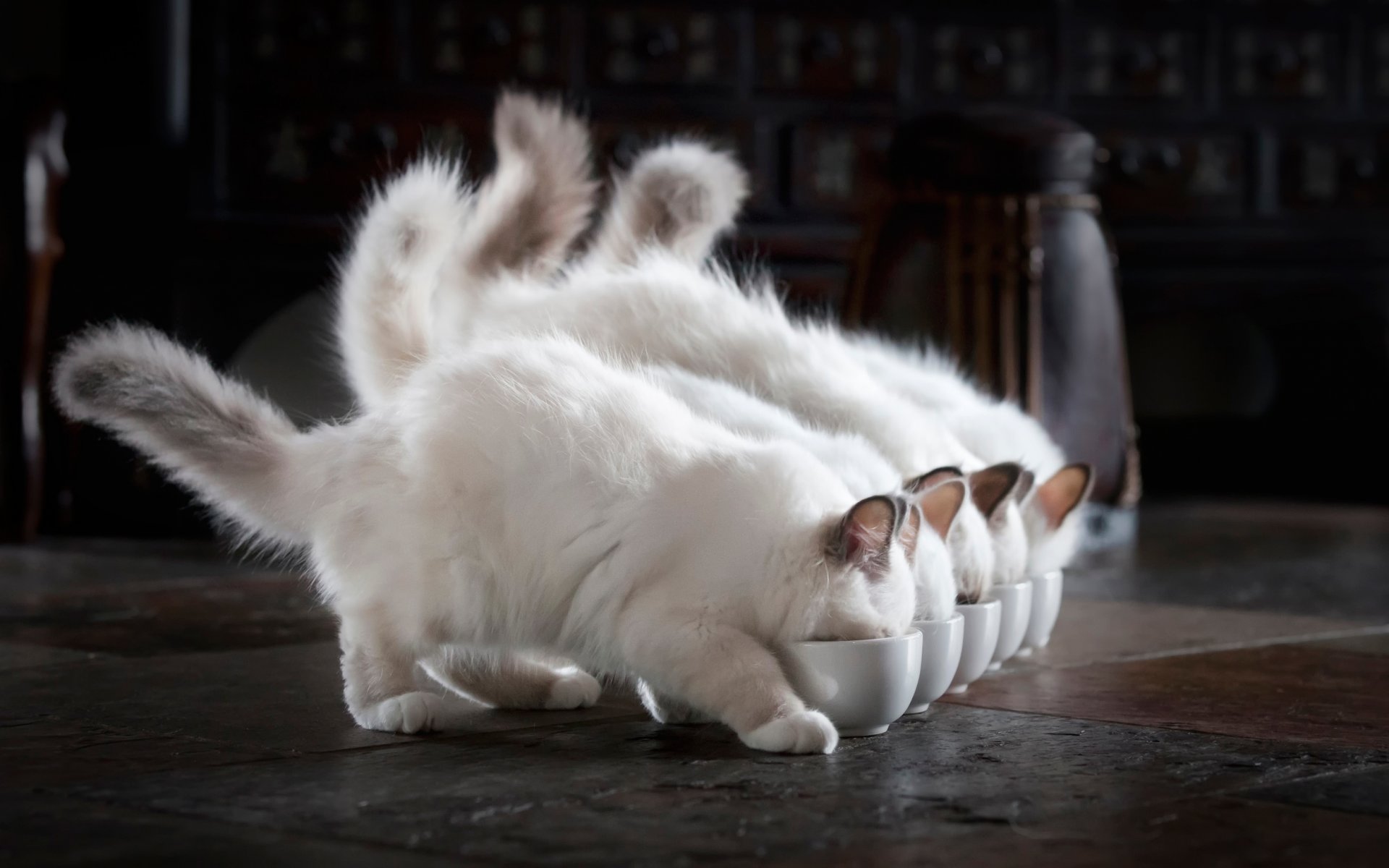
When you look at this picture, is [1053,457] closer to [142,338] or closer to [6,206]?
[142,338]

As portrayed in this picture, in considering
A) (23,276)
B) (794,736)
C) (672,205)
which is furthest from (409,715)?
(23,276)

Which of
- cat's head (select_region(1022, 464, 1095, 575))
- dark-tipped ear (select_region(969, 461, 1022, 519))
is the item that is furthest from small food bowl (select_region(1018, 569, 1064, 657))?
dark-tipped ear (select_region(969, 461, 1022, 519))

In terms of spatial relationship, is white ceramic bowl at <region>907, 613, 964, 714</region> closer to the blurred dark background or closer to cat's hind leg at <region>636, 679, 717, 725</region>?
cat's hind leg at <region>636, 679, 717, 725</region>

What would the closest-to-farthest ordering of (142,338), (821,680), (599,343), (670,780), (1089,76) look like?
(670,780) → (821,680) → (142,338) → (599,343) → (1089,76)

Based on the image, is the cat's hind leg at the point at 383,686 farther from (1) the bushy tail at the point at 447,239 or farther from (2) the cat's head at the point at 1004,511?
(2) the cat's head at the point at 1004,511

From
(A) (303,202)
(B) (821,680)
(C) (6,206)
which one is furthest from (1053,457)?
(C) (6,206)

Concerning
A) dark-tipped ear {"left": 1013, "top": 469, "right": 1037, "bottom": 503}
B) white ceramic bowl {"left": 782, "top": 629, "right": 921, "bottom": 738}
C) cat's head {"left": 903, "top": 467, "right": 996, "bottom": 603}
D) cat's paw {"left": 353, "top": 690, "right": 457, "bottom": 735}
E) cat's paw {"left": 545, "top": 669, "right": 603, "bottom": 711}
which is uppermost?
dark-tipped ear {"left": 1013, "top": 469, "right": 1037, "bottom": 503}

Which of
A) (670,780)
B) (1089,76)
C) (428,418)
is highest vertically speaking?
(1089,76)
